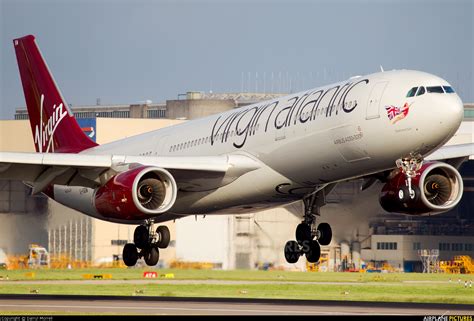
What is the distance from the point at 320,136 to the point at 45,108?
20675 mm

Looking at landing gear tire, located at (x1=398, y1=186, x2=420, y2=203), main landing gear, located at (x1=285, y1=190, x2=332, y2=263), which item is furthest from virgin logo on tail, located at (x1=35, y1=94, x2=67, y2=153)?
landing gear tire, located at (x1=398, y1=186, x2=420, y2=203)

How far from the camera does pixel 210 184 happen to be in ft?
156

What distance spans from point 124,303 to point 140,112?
85927mm

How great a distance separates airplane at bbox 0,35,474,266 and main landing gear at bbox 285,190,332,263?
5cm

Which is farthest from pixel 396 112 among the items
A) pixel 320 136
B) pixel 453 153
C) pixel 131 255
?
pixel 131 255

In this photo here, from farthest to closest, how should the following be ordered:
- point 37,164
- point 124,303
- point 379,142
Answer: point 124,303
point 37,164
point 379,142

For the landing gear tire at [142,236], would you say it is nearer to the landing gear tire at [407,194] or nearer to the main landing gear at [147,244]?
the main landing gear at [147,244]

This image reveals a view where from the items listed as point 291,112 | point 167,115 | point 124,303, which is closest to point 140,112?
point 167,115

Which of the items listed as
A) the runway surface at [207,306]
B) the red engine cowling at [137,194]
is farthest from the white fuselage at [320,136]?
the runway surface at [207,306]

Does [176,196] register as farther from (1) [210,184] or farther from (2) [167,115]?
(2) [167,115]

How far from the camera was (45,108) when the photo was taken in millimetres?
59094

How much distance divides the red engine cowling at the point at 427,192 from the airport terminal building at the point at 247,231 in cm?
1678

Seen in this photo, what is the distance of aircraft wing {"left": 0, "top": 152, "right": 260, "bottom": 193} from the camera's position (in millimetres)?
46406

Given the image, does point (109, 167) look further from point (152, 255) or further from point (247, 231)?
point (247, 231)
